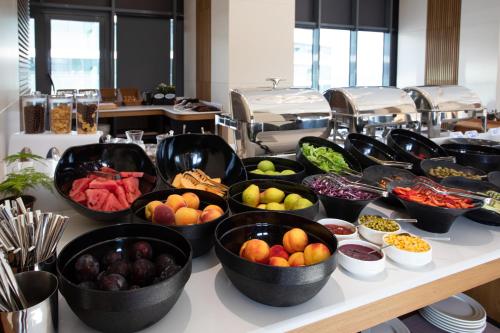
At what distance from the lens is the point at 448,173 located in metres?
1.75

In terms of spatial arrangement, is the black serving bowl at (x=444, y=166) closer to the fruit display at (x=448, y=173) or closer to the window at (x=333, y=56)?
the fruit display at (x=448, y=173)

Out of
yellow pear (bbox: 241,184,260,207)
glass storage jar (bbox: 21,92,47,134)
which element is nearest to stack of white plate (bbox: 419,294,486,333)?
yellow pear (bbox: 241,184,260,207)

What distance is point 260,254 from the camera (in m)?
0.95

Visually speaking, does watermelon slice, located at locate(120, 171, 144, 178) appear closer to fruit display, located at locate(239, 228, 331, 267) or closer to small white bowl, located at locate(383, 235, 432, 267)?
fruit display, located at locate(239, 228, 331, 267)

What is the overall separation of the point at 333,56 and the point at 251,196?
7.16 m

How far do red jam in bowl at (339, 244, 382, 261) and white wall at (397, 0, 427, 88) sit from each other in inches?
288

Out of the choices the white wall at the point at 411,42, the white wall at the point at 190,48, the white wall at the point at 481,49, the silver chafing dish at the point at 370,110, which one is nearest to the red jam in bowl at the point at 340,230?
the silver chafing dish at the point at 370,110

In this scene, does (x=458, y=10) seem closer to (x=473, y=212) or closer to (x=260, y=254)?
(x=473, y=212)

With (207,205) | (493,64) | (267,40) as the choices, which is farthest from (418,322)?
(493,64)

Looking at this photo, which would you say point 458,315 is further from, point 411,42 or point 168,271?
point 411,42

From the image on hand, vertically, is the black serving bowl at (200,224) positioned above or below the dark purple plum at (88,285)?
above

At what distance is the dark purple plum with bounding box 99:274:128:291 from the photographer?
78cm

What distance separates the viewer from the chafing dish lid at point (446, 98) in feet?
9.49

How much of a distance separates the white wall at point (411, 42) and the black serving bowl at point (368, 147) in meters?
6.27
